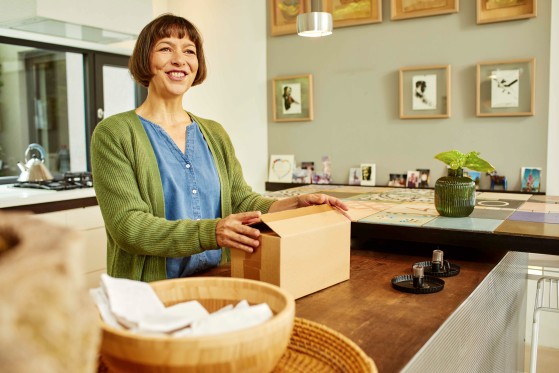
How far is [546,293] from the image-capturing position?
3.52 metres

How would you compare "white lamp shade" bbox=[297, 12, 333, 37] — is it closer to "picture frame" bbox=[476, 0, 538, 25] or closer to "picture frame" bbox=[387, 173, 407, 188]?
"picture frame" bbox=[476, 0, 538, 25]

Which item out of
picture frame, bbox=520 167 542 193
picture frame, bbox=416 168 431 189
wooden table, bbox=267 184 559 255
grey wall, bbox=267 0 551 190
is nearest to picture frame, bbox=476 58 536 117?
grey wall, bbox=267 0 551 190

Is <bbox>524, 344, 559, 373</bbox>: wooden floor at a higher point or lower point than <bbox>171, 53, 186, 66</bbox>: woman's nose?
lower

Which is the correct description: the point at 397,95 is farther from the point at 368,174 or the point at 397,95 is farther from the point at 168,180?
the point at 168,180

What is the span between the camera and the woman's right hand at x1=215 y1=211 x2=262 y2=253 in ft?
4.33

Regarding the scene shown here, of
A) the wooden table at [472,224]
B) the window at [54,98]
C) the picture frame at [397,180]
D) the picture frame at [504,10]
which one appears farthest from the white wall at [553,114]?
the window at [54,98]

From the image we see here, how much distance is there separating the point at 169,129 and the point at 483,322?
3.70 ft

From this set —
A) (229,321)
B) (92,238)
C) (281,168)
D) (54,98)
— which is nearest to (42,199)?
(92,238)

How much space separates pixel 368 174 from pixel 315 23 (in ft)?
5.39

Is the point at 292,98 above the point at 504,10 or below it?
below

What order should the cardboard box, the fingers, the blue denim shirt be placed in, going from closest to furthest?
the cardboard box → the fingers → the blue denim shirt

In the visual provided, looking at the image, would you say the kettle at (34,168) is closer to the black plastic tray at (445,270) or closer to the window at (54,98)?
the window at (54,98)

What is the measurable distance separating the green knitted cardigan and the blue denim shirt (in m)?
0.04

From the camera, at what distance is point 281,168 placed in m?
4.83
